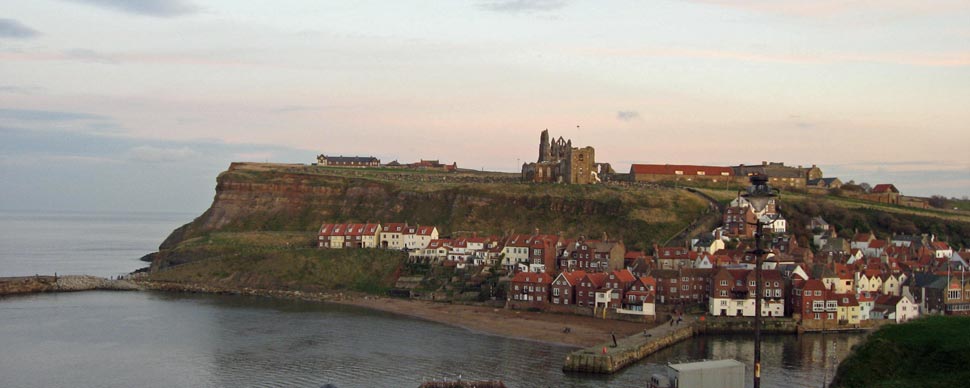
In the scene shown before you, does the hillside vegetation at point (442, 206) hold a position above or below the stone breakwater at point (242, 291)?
above

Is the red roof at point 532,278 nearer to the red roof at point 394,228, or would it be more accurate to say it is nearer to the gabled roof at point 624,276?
the gabled roof at point 624,276

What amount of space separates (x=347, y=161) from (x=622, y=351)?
120143mm

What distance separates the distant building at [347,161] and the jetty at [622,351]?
10798cm

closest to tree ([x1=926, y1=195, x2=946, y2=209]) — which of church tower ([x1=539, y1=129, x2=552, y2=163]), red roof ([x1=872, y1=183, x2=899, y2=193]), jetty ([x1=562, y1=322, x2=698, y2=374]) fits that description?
red roof ([x1=872, y1=183, x2=899, y2=193])

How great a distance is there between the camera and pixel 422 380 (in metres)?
45.7

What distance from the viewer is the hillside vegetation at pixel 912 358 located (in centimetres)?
2753

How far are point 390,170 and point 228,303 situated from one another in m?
72.8

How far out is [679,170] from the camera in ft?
435

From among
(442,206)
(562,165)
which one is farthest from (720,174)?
(442,206)

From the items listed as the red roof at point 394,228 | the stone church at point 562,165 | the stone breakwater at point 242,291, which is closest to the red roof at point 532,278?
the stone breakwater at point 242,291

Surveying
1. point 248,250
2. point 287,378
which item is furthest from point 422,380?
point 248,250

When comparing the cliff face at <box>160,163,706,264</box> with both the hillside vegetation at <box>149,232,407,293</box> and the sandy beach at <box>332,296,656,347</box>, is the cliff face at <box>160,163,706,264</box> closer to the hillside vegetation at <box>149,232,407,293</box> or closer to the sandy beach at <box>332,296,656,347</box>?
the hillside vegetation at <box>149,232,407,293</box>

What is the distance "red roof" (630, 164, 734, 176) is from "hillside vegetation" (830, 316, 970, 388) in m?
98.9

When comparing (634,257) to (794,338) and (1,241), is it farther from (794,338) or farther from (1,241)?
(1,241)
